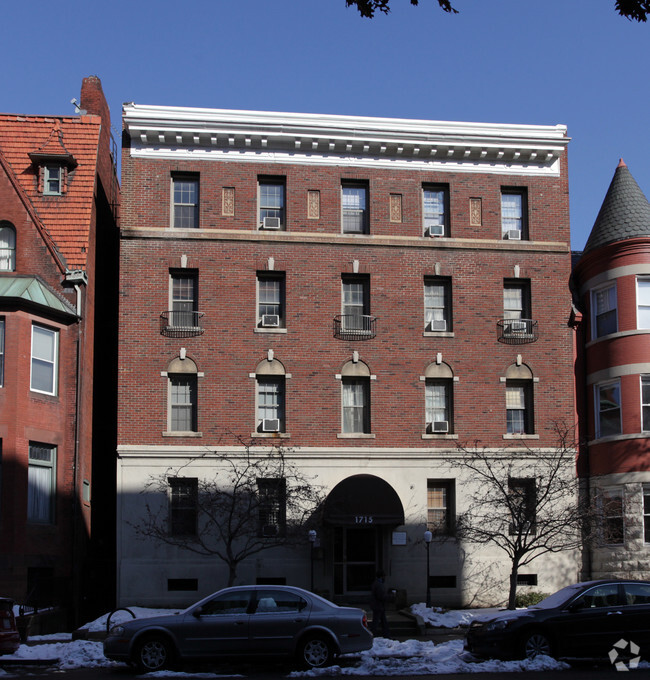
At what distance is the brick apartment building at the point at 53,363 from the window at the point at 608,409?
1546 cm

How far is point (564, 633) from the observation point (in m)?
17.7

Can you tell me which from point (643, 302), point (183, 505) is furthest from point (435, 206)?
point (183, 505)

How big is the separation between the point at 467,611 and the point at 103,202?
1763 cm

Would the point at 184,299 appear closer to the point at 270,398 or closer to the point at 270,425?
the point at 270,398

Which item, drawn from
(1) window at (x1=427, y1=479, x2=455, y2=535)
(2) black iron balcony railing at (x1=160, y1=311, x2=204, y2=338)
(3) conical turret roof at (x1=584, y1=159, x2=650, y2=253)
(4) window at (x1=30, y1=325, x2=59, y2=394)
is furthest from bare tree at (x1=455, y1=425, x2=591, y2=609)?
(4) window at (x1=30, y1=325, x2=59, y2=394)

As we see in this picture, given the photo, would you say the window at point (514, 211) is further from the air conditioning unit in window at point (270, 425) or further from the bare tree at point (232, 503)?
the bare tree at point (232, 503)

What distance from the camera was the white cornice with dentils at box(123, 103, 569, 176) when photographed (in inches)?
1133

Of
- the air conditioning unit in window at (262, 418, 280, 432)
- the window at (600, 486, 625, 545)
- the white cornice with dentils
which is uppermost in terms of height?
the white cornice with dentils

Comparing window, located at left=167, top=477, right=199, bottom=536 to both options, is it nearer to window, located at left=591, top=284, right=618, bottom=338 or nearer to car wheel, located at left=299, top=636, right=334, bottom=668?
car wheel, located at left=299, top=636, right=334, bottom=668

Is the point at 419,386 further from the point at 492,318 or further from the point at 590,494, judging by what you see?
the point at 590,494

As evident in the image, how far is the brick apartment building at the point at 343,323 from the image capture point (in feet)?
91.0

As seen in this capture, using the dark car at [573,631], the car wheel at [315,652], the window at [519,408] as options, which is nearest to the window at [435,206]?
the window at [519,408]

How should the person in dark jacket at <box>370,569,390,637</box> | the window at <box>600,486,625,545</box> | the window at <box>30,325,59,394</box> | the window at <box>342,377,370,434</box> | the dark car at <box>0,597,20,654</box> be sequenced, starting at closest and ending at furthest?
1. the dark car at <box>0,597,20,654</box>
2. the person in dark jacket at <box>370,569,390,637</box>
3. the window at <box>30,325,59,394</box>
4. the window at <box>600,486,625,545</box>
5. the window at <box>342,377,370,434</box>

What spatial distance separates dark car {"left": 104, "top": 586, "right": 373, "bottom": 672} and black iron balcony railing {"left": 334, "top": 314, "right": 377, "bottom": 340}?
1231 centimetres
